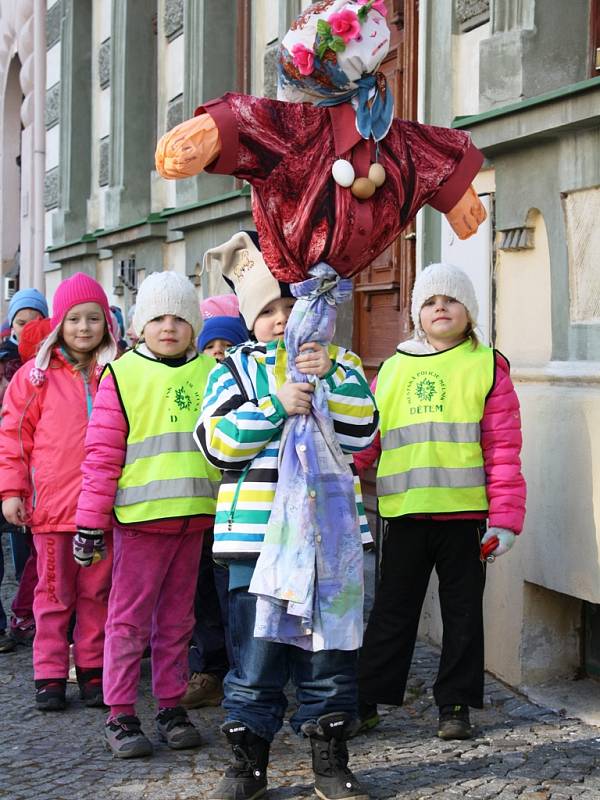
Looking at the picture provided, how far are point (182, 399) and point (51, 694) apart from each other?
1356 mm

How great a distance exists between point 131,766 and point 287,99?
7.26 feet

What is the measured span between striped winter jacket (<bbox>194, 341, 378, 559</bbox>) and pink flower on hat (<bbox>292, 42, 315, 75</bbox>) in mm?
798

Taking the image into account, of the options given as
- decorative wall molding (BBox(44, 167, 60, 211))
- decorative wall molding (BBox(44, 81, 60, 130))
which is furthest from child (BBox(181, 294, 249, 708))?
decorative wall molding (BBox(44, 81, 60, 130))

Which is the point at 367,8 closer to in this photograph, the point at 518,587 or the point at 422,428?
the point at 422,428

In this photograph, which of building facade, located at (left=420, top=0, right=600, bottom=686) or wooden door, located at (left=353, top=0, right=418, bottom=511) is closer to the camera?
building facade, located at (left=420, top=0, right=600, bottom=686)

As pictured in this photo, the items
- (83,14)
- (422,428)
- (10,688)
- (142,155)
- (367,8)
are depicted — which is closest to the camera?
(367,8)

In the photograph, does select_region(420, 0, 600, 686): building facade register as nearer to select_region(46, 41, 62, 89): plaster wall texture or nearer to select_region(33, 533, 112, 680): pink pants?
select_region(33, 533, 112, 680): pink pants

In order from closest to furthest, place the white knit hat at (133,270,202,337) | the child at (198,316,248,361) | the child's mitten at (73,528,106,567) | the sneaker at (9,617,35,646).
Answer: the child's mitten at (73,528,106,567) < the white knit hat at (133,270,202,337) < the child at (198,316,248,361) < the sneaker at (9,617,35,646)

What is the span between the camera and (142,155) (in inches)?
463

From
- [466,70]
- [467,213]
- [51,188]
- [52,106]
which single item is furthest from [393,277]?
[52,106]

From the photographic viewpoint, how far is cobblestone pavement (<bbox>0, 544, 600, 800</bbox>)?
4.05 metres

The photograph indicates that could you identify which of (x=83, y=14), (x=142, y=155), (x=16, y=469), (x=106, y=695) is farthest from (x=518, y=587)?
(x=83, y=14)

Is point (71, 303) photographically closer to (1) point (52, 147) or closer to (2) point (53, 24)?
(1) point (52, 147)

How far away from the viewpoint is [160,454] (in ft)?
14.9
